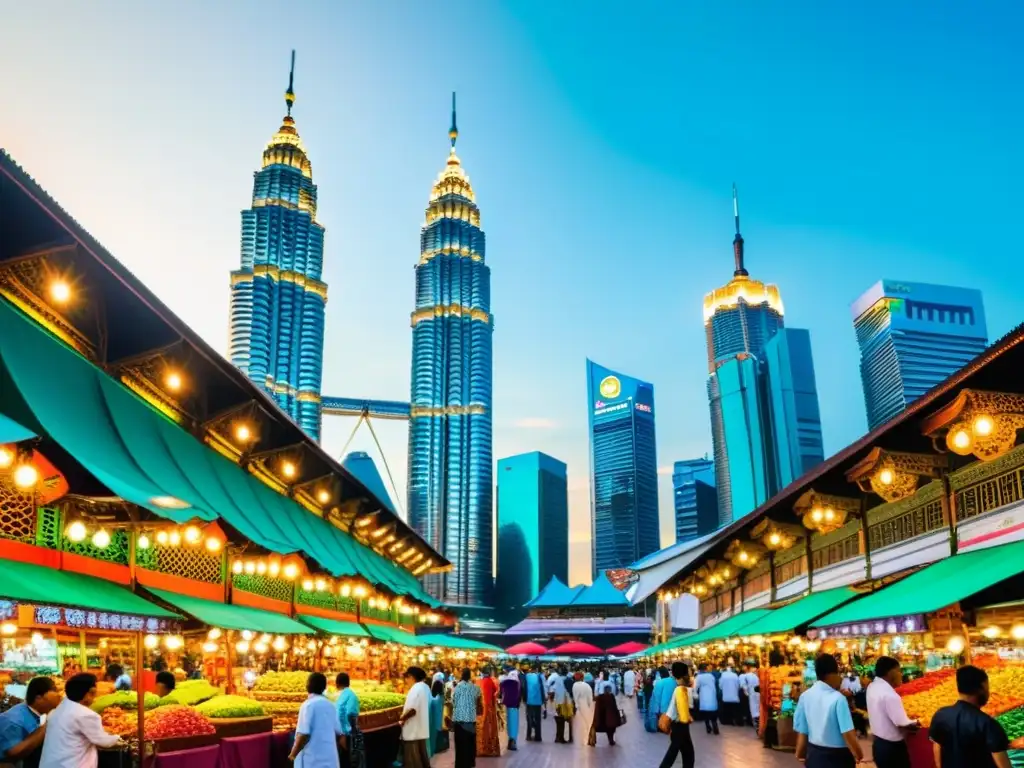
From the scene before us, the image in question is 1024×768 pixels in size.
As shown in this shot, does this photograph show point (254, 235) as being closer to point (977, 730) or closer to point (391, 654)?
point (391, 654)

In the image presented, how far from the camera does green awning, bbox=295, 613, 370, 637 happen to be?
18.9m

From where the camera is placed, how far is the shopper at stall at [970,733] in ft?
18.3

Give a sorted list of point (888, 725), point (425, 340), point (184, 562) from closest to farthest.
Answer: point (888, 725)
point (184, 562)
point (425, 340)

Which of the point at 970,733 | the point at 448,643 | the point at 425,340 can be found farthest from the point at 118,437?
the point at 425,340

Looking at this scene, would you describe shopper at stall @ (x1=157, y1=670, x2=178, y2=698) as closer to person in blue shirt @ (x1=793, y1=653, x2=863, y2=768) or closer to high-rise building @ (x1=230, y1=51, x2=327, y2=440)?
person in blue shirt @ (x1=793, y1=653, x2=863, y2=768)

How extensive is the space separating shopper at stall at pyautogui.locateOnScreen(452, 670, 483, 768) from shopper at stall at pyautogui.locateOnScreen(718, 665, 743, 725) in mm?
12910

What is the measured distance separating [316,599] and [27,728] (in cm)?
1584

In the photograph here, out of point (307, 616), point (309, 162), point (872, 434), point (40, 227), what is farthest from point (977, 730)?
point (309, 162)

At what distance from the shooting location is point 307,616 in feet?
66.6

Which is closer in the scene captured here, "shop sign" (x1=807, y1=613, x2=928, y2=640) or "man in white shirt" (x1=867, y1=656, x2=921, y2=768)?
"man in white shirt" (x1=867, y1=656, x2=921, y2=768)

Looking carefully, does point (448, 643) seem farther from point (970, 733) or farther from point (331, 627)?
point (970, 733)

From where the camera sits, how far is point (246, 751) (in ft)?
31.6

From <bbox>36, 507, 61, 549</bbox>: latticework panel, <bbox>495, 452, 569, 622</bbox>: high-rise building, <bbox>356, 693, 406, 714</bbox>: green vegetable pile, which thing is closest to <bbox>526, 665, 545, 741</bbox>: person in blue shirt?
<bbox>356, 693, 406, 714</bbox>: green vegetable pile

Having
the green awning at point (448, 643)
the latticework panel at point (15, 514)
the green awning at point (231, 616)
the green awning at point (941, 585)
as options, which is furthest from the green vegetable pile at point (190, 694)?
the green awning at point (448, 643)
